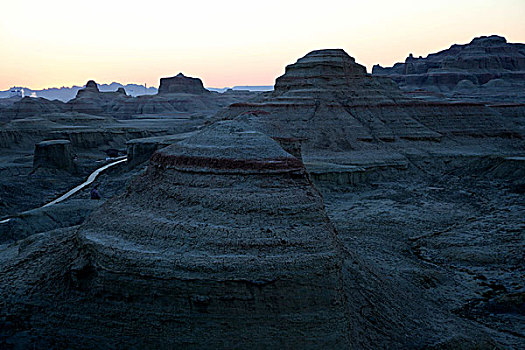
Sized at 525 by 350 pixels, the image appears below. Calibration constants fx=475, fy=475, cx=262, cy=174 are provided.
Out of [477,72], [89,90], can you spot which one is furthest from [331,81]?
[89,90]

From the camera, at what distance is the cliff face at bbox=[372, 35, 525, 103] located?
2968 inches

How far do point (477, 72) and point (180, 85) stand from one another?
61.5 meters

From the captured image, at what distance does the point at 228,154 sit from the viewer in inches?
426

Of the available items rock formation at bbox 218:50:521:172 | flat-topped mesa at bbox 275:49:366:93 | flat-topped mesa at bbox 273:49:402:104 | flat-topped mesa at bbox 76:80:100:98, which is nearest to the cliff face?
rock formation at bbox 218:50:521:172

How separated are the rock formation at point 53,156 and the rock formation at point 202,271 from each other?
2906cm

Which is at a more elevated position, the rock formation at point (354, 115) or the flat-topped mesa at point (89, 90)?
the flat-topped mesa at point (89, 90)

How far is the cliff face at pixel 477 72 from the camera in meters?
→ 75.4

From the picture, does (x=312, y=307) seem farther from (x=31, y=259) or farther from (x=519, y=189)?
(x=519, y=189)

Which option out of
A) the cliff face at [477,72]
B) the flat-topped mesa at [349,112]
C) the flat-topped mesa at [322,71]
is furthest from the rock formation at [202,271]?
the cliff face at [477,72]

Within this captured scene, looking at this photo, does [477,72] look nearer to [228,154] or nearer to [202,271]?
[228,154]

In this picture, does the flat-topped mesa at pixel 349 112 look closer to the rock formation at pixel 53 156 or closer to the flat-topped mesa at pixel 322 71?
the flat-topped mesa at pixel 322 71

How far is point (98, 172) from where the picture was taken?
39969mm

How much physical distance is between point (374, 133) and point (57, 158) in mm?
25113

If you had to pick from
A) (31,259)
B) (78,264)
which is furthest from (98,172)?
(78,264)
